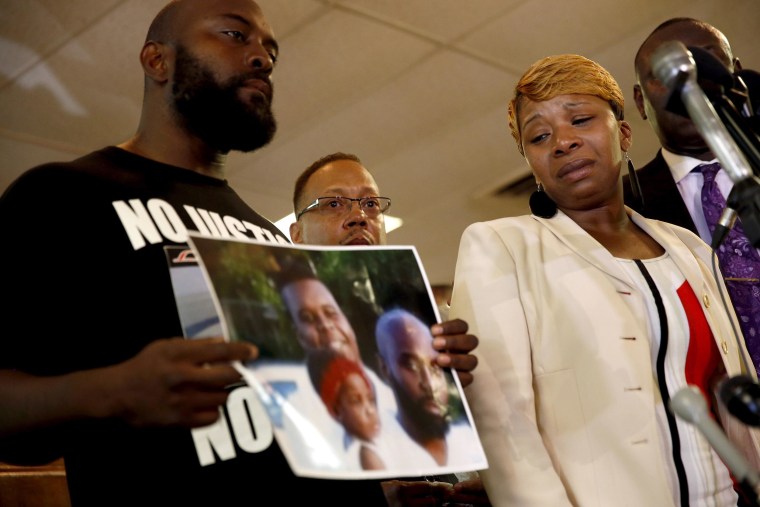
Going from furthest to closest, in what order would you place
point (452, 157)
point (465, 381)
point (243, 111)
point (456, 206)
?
1. point (456, 206)
2. point (452, 157)
3. point (243, 111)
4. point (465, 381)

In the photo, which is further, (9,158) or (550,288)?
(9,158)

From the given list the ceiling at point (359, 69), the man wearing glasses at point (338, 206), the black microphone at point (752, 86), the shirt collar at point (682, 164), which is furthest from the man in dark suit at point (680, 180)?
the ceiling at point (359, 69)

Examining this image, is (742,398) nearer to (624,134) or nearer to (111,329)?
(111,329)

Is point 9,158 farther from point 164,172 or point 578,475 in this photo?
point 578,475

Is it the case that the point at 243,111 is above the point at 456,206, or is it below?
below

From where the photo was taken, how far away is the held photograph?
3.59ft

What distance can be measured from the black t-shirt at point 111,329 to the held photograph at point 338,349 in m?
0.12

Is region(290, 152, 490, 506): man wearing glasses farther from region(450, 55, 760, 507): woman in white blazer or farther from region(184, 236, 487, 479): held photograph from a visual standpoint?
region(184, 236, 487, 479): held photograph

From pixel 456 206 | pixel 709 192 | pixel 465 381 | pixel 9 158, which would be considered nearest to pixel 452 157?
pixel 456 206

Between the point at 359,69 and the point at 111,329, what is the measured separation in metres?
2.91

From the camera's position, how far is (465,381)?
4.58 feet

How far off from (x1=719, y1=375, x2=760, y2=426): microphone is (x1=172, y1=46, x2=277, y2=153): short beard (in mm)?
1003

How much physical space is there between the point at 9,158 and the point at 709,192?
3.55 m

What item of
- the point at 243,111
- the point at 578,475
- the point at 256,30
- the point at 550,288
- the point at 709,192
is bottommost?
the point at 578,475
